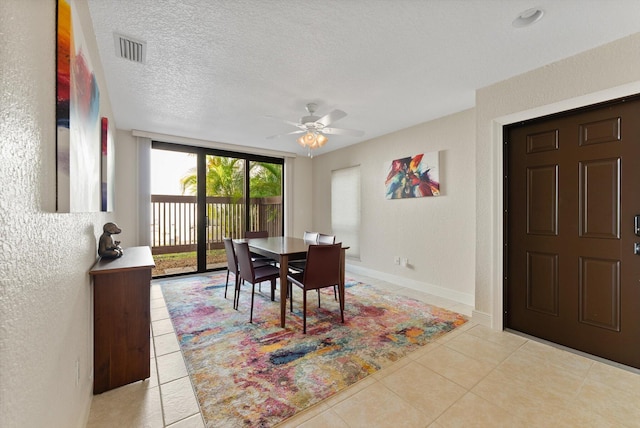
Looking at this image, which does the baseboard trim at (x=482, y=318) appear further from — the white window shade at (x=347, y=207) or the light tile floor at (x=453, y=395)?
the white window shade at (x=347, y=207)

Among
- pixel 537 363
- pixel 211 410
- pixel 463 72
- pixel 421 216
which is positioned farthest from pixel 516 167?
pixel 211 410

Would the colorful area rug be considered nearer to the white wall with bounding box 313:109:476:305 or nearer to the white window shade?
the white wall with bounding box 313:109:476:305

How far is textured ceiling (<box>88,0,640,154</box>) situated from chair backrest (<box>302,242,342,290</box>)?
65.3 inches

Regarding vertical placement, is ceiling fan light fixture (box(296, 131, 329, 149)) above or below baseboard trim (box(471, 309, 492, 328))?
above

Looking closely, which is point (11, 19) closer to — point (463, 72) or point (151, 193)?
point (463, 72)

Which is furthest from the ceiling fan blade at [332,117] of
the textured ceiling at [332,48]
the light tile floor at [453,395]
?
the light tile floor at [453,395]

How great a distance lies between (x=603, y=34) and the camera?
1952 millimetres

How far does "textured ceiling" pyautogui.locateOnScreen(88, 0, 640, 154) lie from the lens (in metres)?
1.72

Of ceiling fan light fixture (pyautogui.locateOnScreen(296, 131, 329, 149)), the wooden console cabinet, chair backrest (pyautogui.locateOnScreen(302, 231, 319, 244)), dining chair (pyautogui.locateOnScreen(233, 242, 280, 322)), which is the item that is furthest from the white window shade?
the wooden console cabinet

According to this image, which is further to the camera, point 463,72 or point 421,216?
point 421,216

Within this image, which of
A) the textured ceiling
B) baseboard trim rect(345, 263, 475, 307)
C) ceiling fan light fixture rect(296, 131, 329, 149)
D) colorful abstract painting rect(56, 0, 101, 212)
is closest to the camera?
colorful abstract painting rect(56, 0, 101, 212)

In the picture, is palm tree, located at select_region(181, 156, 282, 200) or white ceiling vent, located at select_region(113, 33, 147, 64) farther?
palm tree, located at select_region(181, 156, 282, 200)

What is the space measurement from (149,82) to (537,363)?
14.0 ft

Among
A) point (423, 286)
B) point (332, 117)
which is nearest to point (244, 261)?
point (332, 117)
